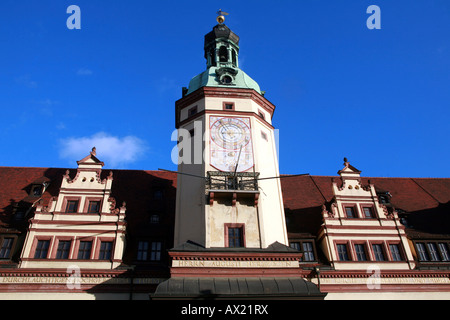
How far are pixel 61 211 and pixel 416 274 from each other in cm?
1866

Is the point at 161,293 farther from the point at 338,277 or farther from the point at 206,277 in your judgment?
the point at 338,277

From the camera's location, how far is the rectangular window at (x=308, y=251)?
2172 centimetres

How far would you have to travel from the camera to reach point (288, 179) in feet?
97.4

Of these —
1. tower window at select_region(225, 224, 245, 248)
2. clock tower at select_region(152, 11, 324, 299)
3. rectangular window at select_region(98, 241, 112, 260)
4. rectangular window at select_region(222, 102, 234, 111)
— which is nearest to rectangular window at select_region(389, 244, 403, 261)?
clock tower at select_region(152, 11, 324, 299)

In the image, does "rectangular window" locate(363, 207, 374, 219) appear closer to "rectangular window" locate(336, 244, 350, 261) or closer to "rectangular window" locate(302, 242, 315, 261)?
"rectangular window" locate(336, 244, 350, 261)

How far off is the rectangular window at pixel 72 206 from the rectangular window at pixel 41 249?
200 centimetres

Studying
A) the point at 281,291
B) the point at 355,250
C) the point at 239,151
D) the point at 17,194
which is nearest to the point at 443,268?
the point at 355,250

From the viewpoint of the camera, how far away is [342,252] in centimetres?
2178

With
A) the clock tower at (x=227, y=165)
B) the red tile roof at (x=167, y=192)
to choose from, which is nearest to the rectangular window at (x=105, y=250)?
the red tile roof at (x=167, y=192)

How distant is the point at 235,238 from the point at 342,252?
19.8 ft

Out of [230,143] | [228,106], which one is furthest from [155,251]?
[228,106]

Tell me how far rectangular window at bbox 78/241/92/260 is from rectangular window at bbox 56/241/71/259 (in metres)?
0.58

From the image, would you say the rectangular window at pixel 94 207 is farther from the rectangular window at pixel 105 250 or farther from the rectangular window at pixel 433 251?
the rectangular window at pixel 433 251
